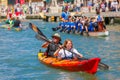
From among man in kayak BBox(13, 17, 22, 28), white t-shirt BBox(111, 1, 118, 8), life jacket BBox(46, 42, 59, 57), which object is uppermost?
life jacket BBox(46, 42, 59, 57)

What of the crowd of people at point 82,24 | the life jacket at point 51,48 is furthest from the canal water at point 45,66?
the crowd of people at point 82,24

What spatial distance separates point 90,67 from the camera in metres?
13.9


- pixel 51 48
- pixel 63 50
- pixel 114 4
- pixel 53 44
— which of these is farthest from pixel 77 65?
pixel 114 4

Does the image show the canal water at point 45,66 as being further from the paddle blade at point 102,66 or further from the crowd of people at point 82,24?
the crowd of people at point 82,24

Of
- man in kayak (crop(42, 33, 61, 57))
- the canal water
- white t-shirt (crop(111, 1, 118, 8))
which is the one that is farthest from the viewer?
white t-shirt (crop(111, 1, 118, 8))

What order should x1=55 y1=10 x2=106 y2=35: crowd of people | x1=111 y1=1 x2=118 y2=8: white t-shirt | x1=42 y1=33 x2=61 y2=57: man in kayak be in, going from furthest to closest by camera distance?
x1=111 y1=1 x2=118 y2=8: white t-shirt
x1=55 y1=10 x2=106 y2=35: crowd of people
x1=42 y1=33 x2=61 y2=57: man in kayak

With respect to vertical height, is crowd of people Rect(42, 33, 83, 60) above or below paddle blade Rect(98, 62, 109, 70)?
above

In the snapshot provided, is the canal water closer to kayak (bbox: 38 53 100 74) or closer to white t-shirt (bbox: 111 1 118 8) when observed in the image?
kayak (bbox: 38 53 100 74)

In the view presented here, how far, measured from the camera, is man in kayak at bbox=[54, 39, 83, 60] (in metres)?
14.4

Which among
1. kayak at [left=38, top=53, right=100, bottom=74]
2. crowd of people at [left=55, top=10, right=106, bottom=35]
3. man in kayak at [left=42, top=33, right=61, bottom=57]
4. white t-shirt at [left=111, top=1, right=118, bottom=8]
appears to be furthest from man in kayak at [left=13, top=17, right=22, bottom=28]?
kayak at [left=38, top=53, right=100, bottom=74]

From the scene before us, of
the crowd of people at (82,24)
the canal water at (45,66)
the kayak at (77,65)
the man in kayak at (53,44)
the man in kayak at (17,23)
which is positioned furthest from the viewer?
the man in kayak at (17,23)

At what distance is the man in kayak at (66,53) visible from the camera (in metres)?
14.4

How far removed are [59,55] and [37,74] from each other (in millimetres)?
1045

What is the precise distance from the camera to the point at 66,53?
14.9m
